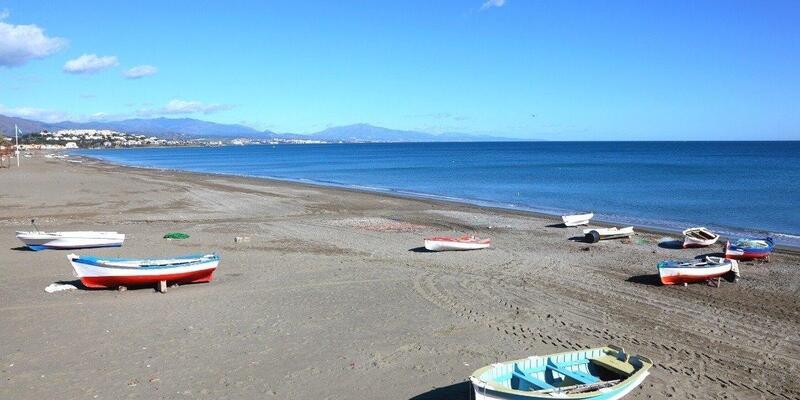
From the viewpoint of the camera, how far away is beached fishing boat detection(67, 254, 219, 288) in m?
15.0

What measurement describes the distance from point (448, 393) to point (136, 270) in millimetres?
9509

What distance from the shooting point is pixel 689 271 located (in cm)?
1720

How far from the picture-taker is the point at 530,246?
79.6ft

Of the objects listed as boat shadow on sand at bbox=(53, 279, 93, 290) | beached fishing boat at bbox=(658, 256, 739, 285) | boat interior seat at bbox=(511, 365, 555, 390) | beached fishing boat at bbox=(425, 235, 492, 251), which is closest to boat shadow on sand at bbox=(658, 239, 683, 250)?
beached fishing boat at bbox=(658, 256, 739, 285)

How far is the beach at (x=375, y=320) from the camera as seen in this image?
394 inches

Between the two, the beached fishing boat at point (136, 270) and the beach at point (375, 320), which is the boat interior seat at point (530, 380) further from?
the beached fishing boat at point (136, 270)

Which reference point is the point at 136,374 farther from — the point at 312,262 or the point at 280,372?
the point at 312,262

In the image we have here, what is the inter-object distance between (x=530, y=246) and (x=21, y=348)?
58.9 ft

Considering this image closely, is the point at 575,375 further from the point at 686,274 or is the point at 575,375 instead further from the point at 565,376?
the point at 686,274

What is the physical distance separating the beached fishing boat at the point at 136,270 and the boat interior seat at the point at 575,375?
10372mm

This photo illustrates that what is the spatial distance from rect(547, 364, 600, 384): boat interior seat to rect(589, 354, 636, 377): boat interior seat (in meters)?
0.38

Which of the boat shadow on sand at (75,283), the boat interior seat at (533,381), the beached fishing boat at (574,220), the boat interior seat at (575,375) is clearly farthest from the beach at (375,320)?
the beached fishing boat at (574,220)

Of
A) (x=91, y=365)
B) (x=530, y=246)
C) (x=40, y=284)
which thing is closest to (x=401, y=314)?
(x=91, y=365)

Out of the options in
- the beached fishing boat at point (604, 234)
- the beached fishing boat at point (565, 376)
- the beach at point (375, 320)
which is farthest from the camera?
the beached fishing boat at point (604, 234)
